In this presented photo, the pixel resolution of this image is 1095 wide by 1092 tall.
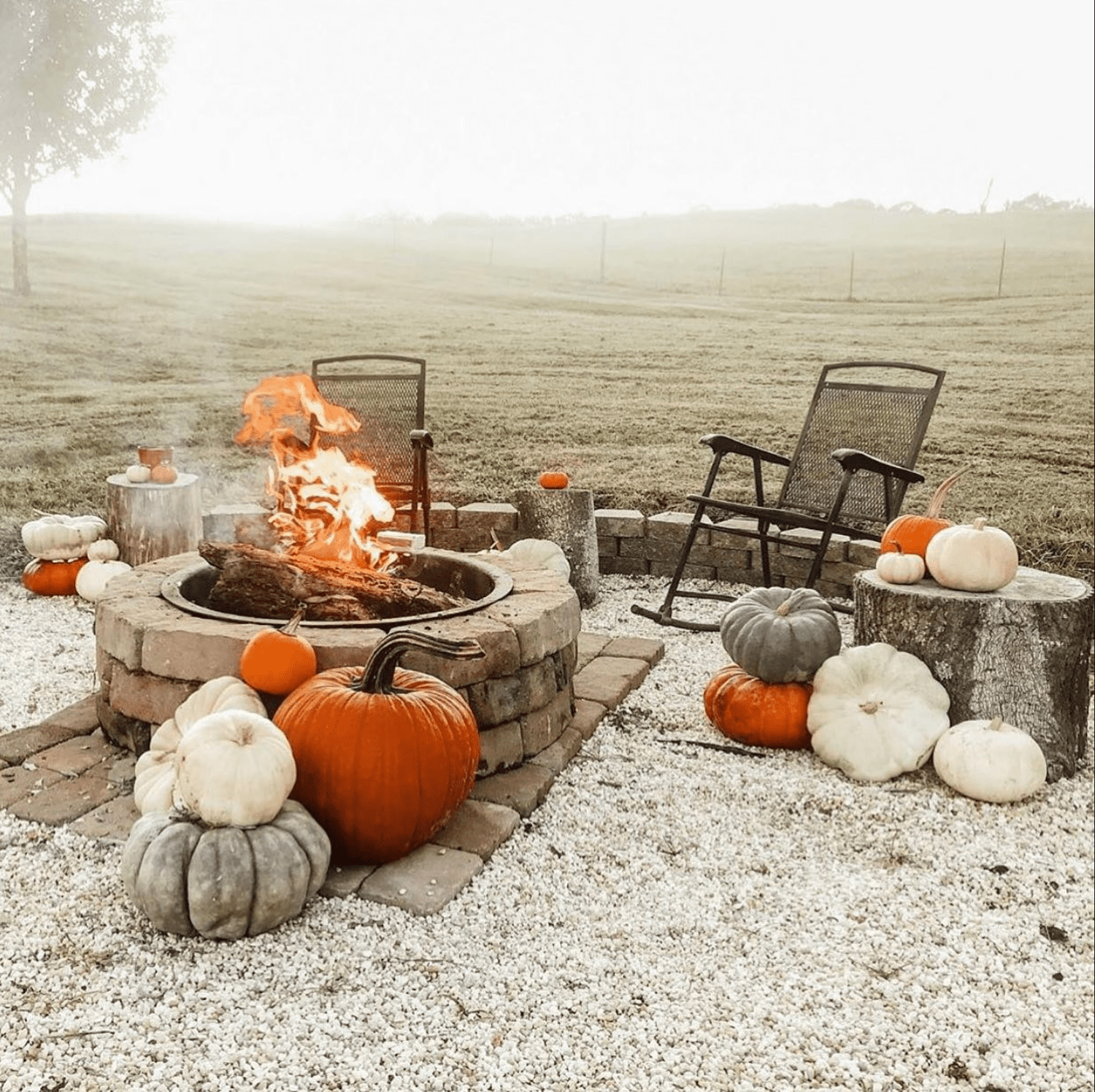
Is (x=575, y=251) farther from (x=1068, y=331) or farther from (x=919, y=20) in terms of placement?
(x=919, y=20)

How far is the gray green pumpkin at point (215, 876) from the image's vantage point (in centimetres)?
181

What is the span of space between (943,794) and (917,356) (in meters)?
8.45

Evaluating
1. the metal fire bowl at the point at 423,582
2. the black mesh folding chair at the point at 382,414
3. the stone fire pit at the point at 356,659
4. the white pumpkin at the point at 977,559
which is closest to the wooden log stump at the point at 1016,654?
the white pumpkin at the point at 977,559

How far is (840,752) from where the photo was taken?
9.16 feet

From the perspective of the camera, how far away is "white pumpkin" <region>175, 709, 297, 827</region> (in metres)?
1.86

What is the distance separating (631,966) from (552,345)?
9303 millimetres

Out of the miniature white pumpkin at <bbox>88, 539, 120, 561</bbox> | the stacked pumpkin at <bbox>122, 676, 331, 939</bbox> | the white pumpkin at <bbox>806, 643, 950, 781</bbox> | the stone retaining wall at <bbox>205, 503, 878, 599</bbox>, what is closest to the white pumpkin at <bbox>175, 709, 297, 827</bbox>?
the stacked pumpkin at <bbox>122, 676, 331, 939</bbox>

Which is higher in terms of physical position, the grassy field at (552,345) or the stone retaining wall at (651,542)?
the grassy field at (552,345)

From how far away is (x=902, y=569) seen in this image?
2.97m

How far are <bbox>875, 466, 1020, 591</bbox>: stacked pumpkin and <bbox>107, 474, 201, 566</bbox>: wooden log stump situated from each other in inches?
119

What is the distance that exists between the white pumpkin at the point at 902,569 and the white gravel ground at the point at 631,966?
0.67 meters

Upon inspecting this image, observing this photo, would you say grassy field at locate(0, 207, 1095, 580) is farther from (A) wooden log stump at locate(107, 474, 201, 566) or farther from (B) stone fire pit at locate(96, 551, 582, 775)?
(B) stone fire pit at locate(96, 551, 582, 775)

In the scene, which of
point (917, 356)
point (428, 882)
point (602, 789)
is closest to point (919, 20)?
point (917, 356)

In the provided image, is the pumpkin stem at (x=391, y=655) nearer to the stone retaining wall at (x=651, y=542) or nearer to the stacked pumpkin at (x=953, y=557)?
the stacked pumpkin at (x=953, y=557)
